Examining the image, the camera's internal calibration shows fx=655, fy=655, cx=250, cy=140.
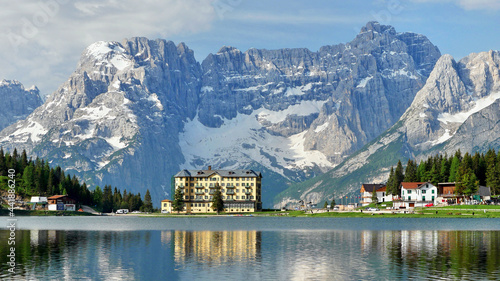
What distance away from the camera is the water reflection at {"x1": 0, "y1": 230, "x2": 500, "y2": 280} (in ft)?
212

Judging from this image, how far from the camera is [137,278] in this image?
62.9 metres

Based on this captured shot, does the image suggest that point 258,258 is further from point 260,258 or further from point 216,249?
point 216,249

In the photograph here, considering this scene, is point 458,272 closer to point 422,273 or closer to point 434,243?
point 422,273

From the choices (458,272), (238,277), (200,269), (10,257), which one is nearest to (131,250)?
(10,257)

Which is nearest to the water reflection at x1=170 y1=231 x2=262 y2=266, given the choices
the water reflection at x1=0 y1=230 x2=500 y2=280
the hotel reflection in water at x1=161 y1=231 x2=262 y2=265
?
the hotel reflection in water at x1=161 y1=231 x2=262 y2=265

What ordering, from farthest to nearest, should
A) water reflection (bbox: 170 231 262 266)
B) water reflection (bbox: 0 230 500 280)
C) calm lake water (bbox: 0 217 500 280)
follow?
water reflection (bbox: 170 231 262 266) → water reflection (bbox: 0 230 500 280) → calm lake water (bbox: 0 217 500 280)

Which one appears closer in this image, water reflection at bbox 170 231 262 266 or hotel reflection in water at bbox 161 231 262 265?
water reflection at bbox 170 231 262 266

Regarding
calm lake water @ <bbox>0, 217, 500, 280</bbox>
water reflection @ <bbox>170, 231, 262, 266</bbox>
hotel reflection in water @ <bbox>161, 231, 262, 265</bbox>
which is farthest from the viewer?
hotel reflection in water @ <bbox>161, 231, 262, 265</bbox>

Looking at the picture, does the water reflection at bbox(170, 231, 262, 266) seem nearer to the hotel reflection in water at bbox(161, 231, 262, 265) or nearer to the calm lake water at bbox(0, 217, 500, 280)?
the hotel reflection in water at bbox(161, 231, 262, 265)

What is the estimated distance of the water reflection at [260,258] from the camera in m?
64.8

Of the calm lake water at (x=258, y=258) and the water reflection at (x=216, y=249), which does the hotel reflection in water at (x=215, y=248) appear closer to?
the water reflection at (x=216, y=249)

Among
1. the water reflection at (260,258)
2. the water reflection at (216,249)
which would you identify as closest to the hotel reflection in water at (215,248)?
the water reflection at (216,249)

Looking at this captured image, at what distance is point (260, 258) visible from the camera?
7838 cm

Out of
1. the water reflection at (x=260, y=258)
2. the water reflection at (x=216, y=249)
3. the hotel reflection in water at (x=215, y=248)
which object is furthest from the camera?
the hotel reflection in water at (x=215, y=248)
